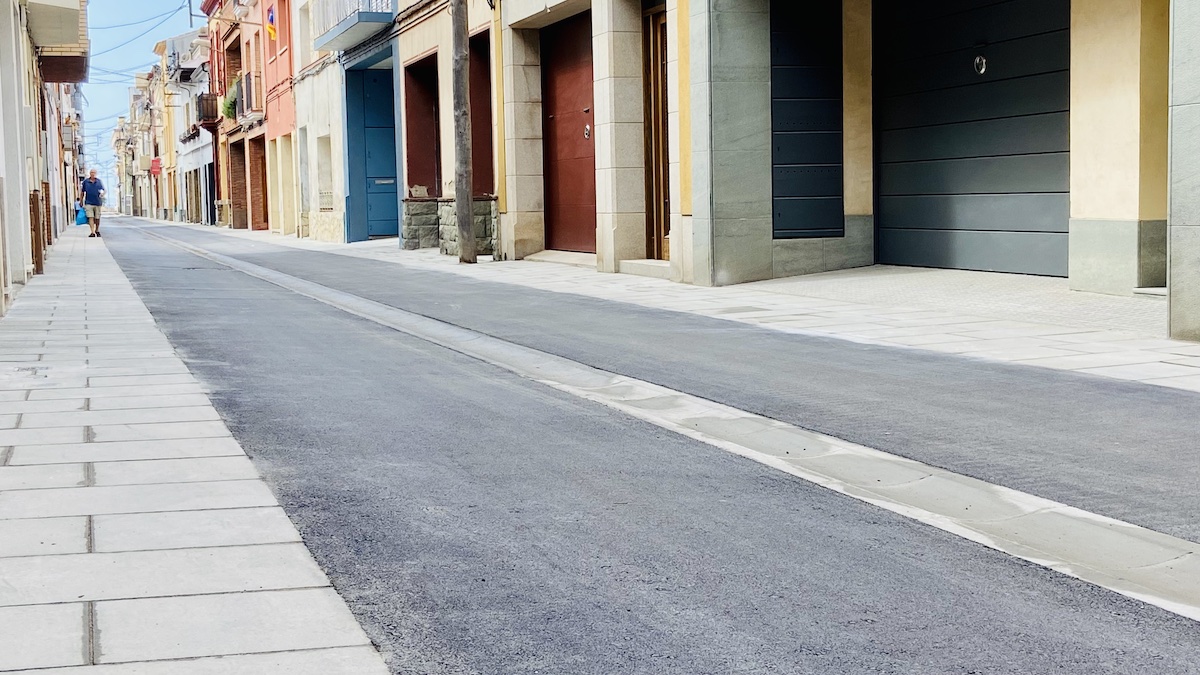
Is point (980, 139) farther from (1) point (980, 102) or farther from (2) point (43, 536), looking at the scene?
(2) point (43, 536)

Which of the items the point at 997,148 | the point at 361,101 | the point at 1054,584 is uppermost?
the point at 361,101

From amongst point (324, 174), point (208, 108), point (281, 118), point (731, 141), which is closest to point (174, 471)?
point (731, 141)

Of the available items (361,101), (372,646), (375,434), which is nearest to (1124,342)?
(375,434)

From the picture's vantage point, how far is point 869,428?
237 inches

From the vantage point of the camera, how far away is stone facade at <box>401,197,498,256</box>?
23.2 m

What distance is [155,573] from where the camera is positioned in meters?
3.73

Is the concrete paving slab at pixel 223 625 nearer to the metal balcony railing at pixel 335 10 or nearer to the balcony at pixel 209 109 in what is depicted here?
the metal balcony railing at pixel 335 10

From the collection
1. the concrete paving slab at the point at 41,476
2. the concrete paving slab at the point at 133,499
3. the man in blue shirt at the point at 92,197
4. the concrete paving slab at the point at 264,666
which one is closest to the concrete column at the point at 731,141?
the concrete paving slab at the point at 41,476

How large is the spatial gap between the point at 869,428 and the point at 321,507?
103 inches

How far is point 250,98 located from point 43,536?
147 ft

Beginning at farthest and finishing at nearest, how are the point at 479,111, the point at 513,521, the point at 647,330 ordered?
the point at 479,111
the point at 647,330
the point at 513,521

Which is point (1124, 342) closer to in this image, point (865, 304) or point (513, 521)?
point (865, 304)

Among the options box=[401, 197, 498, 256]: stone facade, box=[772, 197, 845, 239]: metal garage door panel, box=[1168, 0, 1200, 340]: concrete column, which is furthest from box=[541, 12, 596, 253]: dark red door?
box=[1168, 0, 1200, 340]: concrete column

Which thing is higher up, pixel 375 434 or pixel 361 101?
pixel 361 101
